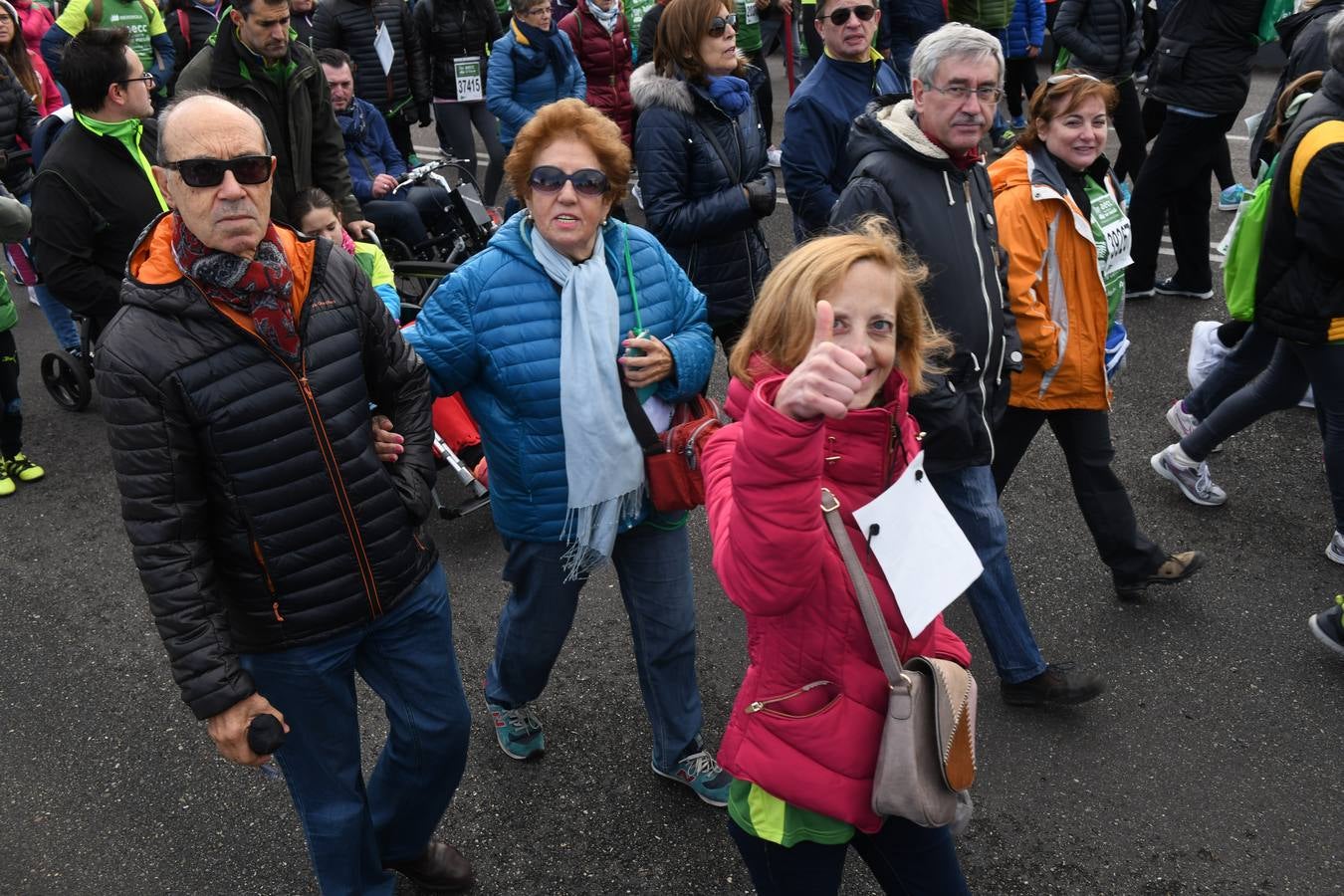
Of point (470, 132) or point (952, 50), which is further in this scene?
point (470, 132)

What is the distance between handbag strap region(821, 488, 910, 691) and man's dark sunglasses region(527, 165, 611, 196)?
1246 millimetres

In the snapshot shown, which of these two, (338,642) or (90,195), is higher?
(90,195)

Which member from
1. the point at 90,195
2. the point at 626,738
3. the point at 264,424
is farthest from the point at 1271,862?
Answer: the point at 90,195

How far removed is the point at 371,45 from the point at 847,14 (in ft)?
16.1

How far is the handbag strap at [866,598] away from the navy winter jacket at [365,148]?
515 centimetres

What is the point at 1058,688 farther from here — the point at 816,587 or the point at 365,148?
the point at 365,148

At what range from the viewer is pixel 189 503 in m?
2.29

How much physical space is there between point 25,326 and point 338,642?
6.40 meters

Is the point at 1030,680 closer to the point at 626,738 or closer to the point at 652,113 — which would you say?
the point at 626,738

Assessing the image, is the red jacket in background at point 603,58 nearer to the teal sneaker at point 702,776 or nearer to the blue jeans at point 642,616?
the blue jeans at point 642,616

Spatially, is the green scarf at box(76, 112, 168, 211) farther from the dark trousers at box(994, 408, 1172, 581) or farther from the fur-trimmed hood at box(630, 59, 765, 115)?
the dark trousers at box(994, 408, 1172, 581)

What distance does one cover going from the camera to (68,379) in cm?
634

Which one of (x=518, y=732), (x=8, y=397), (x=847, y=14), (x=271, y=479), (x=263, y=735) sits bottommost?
(x=518, y=732)

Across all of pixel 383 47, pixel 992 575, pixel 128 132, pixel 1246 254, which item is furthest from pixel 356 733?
pixel 383 47
